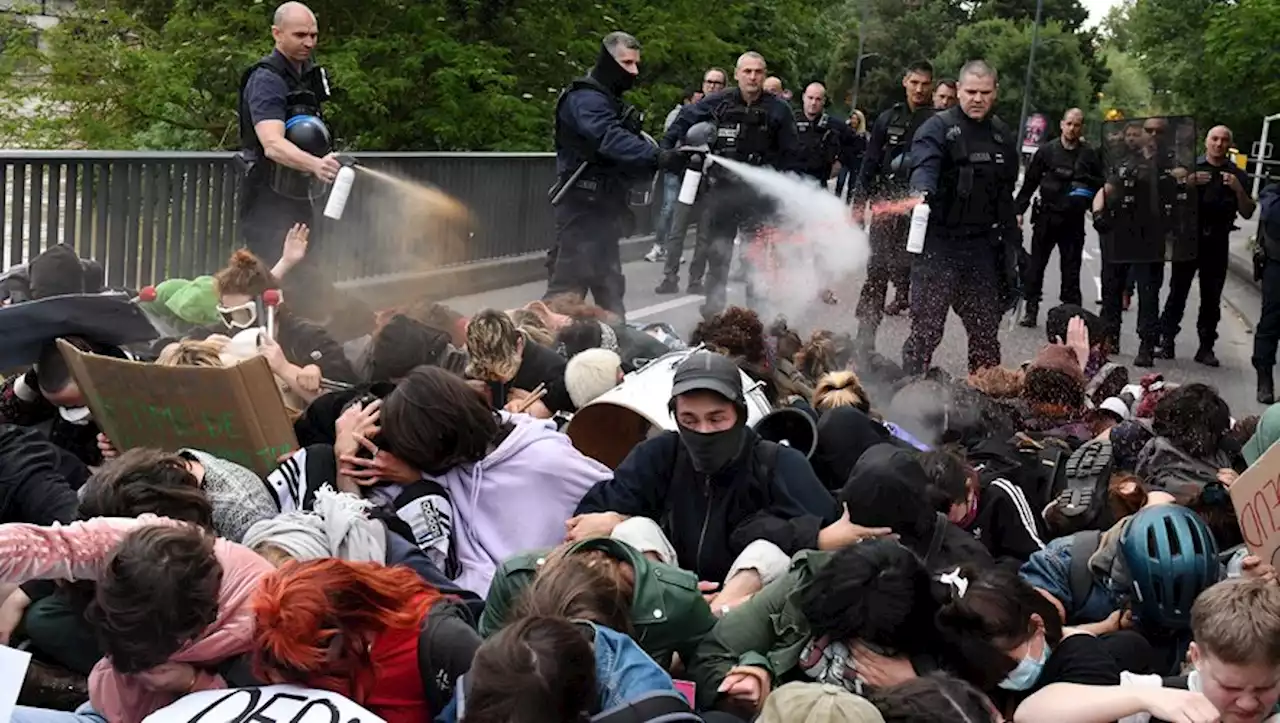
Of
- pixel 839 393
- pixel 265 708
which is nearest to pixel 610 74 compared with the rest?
pixel 839 393

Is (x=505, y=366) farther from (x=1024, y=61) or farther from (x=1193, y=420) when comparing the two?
(x=1024, y=61)

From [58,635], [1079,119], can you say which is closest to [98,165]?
[58,635]

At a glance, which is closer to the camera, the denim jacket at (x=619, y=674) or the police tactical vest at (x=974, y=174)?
the denim jacket at (x=619, y=674)

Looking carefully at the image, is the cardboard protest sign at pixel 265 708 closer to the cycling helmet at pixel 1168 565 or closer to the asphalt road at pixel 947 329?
the cycling helmet at pixel 1168 565

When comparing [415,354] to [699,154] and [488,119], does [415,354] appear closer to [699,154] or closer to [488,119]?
[699,154]

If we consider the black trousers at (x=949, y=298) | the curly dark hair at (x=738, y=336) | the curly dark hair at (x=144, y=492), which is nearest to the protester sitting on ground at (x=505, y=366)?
the curly dark hair at (x=738, y=336)

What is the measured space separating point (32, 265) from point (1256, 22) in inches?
685

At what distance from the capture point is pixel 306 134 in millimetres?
8461

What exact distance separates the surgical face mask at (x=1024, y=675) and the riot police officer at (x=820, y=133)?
11.3 metres

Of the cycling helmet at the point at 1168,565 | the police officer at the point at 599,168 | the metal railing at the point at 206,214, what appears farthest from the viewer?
the metal railing at the point at 206,214

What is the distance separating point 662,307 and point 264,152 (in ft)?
17.0

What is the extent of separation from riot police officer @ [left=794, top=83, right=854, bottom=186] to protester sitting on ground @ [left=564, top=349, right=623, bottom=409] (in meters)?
8.97

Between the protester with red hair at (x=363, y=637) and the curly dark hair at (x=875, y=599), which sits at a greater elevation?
the curly dark hair at (x=875, y=599)

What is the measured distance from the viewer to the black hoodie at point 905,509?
3.91 meters
